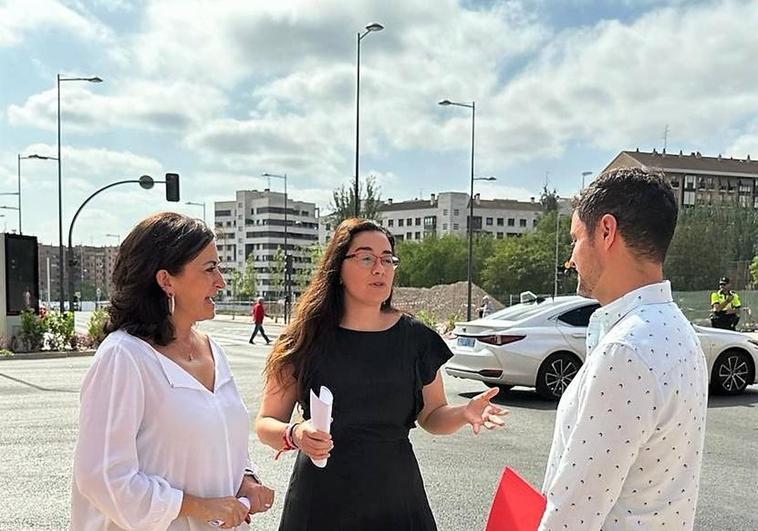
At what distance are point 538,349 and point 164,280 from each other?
7932 mm

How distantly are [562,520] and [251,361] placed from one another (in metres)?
15.2

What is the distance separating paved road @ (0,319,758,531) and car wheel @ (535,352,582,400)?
0.24 m

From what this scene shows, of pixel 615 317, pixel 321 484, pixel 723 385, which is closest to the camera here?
pixel 615 317

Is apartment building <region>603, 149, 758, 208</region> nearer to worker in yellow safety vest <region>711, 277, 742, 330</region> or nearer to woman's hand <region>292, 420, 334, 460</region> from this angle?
worker in yellow safety vest <region>711, 277, 742, 330</region>

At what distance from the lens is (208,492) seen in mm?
2064

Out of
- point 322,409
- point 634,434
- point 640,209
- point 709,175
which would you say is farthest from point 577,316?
point 709,175

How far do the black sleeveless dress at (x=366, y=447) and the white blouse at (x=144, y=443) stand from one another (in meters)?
0.37

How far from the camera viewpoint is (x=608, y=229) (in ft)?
5.19

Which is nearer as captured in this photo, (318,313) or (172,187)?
(318,313)

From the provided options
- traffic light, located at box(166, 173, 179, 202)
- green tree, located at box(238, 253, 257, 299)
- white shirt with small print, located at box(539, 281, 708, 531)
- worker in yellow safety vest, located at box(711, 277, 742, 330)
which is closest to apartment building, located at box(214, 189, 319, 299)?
green tree, located at box(238, 253, 257, 299)

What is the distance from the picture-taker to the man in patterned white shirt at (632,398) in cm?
139

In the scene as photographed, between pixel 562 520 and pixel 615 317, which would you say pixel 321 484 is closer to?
pixel 562 520

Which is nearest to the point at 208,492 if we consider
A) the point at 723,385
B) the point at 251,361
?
the point at 723,385

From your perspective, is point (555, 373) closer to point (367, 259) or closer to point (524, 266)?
point (367, 259)
